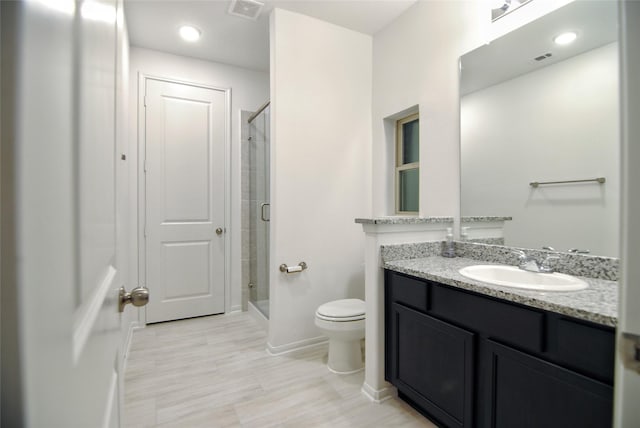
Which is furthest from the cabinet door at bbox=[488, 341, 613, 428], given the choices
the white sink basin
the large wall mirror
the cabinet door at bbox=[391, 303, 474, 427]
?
the large wall mirror

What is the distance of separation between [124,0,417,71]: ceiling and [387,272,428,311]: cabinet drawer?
2.11 m

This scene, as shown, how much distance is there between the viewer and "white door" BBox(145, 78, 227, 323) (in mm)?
3062

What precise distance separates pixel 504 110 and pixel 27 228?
2127mm

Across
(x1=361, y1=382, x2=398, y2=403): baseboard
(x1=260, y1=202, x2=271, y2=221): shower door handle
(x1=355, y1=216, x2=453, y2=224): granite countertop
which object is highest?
(x1=260, y1=202, x2=271, y2=221): shower door handle

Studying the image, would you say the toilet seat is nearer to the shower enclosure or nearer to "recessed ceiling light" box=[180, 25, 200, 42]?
the shower enclosure

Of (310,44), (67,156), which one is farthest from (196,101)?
(67,156)

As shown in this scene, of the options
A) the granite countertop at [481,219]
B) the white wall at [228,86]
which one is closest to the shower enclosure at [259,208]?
the white wall at [228,86]

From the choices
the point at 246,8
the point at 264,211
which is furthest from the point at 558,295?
the point at 246,8

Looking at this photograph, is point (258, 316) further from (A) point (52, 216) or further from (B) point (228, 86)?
(A) point (52, 216)

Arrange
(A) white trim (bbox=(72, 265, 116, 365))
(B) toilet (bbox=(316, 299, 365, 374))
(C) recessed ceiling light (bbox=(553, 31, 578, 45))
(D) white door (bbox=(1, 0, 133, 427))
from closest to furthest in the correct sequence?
(D) white door (bbox=(1, 0, 133, 427)) → (A) white trim (bbox=(72, 265, 116, 365)) → (C) recessed ceiling light (bbox=(553, 31, 578, 45)) → (B) toilet (bbox=(316, 299, 365, 374))

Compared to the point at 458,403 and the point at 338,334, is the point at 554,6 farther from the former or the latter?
the point at 338,334

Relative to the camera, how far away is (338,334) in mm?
2121

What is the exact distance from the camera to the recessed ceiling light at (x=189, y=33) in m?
2.68

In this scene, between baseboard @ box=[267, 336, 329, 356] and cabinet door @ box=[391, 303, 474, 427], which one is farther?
baseboard @ box=[267, 336, 329, 356]
